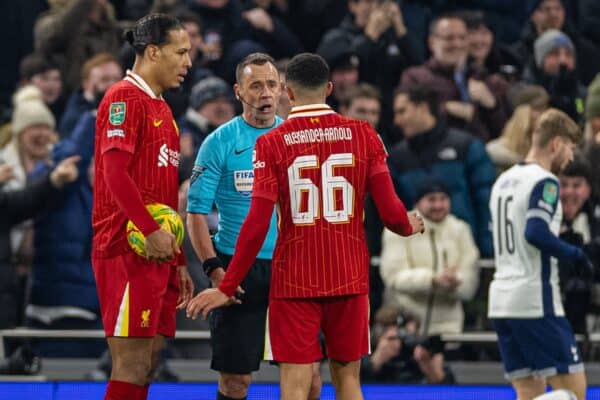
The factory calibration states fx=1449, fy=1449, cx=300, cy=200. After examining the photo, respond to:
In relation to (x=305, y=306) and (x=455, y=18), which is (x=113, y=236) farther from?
(x=455, y=18)

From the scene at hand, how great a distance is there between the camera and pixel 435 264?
995 centimetres

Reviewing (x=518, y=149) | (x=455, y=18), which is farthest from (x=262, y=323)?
(x=455, y=18)

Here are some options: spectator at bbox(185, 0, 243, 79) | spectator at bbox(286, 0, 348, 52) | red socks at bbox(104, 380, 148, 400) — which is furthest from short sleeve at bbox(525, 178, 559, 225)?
spectator at bbox(286, 0, 348, 52)

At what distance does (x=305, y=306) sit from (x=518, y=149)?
14.3ft

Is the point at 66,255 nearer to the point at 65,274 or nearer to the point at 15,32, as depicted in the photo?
the point at 65,274

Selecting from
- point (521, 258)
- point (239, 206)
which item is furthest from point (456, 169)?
point (239, 206)

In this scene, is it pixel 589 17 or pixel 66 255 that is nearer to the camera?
pixel 66 255

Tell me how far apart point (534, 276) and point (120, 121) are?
2.73m

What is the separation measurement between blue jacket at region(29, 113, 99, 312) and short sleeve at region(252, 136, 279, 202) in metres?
3.96

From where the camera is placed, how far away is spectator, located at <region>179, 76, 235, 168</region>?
34.8ft

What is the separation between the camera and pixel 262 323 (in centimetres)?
744

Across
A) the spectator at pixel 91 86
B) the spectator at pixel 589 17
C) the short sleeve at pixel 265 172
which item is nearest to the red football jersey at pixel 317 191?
the short sleeve at pixel 265 172

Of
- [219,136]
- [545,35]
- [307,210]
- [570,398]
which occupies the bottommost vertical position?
[570,398]

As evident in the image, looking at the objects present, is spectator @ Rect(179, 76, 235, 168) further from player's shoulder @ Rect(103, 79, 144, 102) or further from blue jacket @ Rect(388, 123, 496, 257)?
player's shoulder @ Rect(103, 79, 144, 102)
